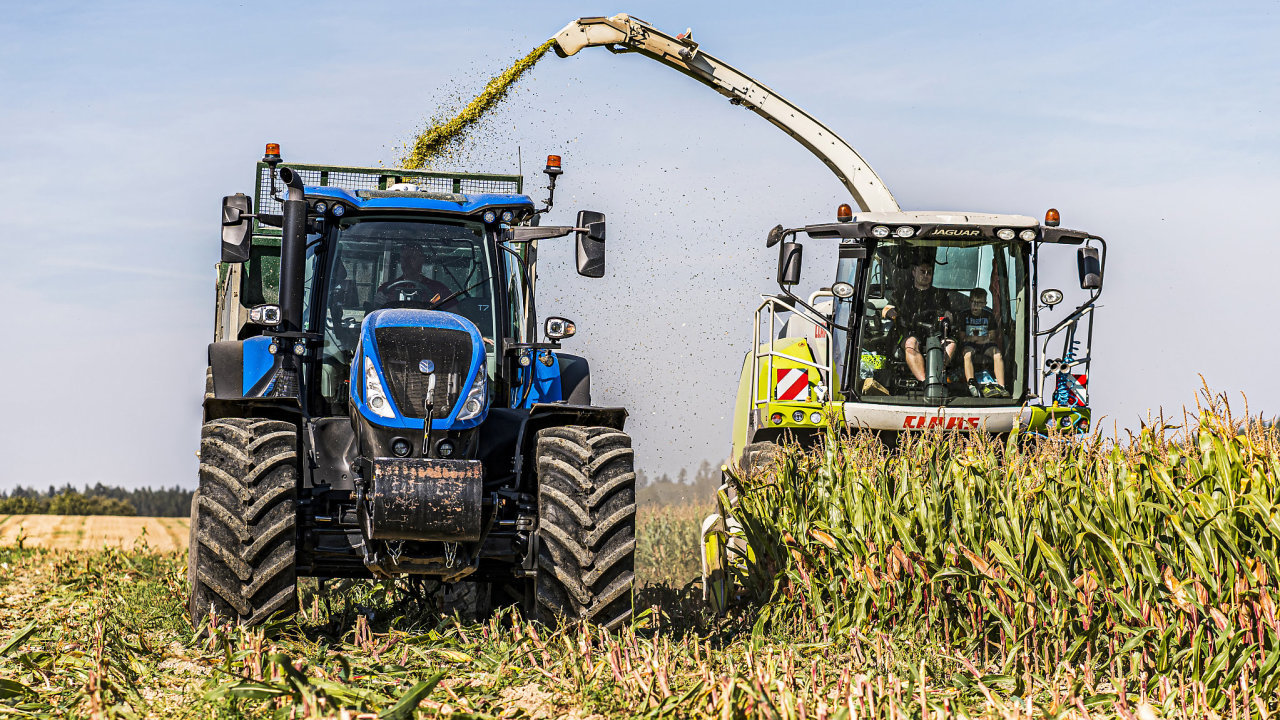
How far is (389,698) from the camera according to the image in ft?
15.2

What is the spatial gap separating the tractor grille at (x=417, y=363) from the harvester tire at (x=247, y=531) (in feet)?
1.93

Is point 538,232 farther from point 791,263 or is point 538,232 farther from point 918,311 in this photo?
point 918,311

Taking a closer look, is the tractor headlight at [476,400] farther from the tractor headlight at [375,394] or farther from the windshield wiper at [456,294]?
the windshield wiper at [456,294]

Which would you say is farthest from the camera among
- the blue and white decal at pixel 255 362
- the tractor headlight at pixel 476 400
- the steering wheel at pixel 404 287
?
the blue and white decal at pixel 255 362

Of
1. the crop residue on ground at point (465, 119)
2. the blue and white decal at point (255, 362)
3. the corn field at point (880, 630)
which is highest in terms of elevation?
the crop residue on ground at point (465, 119)

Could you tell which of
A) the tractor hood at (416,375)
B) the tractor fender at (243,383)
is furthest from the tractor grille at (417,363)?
the tractor fender at (243,383)

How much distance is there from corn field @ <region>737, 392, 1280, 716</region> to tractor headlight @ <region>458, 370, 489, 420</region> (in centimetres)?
195

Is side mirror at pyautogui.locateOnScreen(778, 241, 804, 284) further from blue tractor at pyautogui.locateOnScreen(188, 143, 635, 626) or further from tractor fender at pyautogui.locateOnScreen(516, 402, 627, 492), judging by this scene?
tractor fender at pyautogui.locateOnScreen(516, 402, 627, 492)

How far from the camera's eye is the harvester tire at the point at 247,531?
19.4 ft

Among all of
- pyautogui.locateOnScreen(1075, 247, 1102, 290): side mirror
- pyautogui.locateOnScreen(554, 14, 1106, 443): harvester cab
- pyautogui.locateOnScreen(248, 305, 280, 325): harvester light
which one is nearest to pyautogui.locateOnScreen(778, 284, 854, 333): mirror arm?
pyautogui.locateOnScreen(554, 14, 1106, 443): harvester cab

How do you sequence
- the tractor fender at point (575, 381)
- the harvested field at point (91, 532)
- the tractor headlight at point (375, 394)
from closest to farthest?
the tractor headlight at point (375, 394) → the tractor fender at point (575, 381) → the harvested field at point (91, 532)

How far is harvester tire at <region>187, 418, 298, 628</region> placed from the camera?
591 cm

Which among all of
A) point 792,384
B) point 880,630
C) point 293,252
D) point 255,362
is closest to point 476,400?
point 293,252

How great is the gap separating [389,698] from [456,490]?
1306 mm
